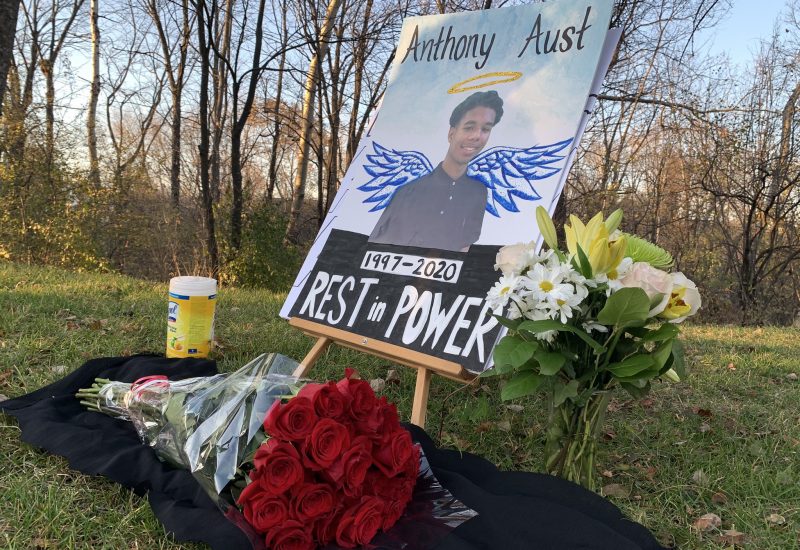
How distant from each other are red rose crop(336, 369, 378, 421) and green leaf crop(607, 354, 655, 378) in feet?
1.98

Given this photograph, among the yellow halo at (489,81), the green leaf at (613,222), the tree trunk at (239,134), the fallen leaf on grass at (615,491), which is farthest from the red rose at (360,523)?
the tree trunk at (239,134)

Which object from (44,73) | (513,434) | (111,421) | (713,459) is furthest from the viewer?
(44,73)

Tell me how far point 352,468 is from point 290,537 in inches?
8.3

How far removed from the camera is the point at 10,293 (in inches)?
149

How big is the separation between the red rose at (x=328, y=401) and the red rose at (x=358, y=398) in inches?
0.7

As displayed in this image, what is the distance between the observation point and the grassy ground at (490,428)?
156 centimetres

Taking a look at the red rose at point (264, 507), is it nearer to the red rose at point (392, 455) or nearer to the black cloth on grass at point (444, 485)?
the black cloth on grass at point (444, 485)

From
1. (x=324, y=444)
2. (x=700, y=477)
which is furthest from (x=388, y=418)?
(x=700, y=477)

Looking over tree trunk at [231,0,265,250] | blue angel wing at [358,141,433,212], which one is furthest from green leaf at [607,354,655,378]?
tree trunk at [231,0,265,250]

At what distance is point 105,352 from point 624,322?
2574mm

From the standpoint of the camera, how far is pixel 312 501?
123cm

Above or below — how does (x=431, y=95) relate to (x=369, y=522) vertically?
above

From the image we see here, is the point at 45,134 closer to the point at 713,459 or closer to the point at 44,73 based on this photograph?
the point at 44,73

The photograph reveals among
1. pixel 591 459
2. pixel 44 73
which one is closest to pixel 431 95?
pixel 591 459
